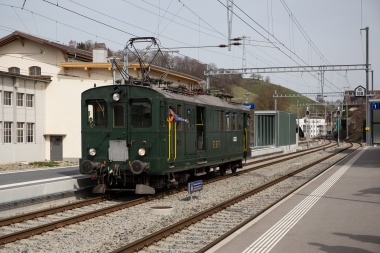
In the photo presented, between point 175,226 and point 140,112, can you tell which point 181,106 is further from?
point 175,226

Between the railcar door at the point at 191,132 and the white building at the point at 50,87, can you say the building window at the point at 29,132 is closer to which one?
the white building at the point at 50,87

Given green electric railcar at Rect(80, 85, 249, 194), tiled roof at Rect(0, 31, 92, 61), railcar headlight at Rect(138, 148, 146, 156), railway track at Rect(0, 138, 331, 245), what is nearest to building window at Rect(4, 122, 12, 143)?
tiled roof at Rect(0, 31, 92, 61)

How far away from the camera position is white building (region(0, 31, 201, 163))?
114 ft

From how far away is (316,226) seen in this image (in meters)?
10.1

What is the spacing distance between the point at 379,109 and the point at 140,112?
5424 cm

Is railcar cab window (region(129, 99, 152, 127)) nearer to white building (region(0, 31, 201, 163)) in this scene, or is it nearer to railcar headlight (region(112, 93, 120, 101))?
railcar headlight (region(112, 93, 120, 101))

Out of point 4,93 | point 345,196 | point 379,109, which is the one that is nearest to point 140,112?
point 345,196

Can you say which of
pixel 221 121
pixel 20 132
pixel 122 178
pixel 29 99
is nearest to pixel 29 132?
pixel 20 132

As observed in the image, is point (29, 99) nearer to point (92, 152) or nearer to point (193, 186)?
point (92, 152)

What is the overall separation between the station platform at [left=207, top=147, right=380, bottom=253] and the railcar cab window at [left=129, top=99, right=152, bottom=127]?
14.0 ft

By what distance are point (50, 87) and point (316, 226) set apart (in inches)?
1164

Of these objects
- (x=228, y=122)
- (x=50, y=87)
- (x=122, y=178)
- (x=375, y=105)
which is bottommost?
(x=122, y=178)

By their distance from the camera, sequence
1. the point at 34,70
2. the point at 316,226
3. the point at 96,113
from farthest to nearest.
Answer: the point at 34,70, the point at 96,113, the point at 316,226

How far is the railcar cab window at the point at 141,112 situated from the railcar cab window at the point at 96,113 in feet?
2.95
